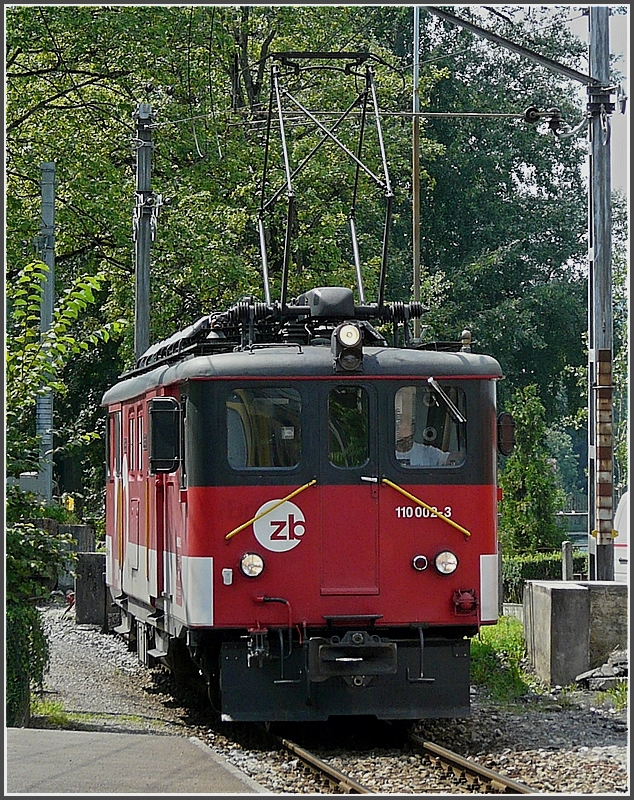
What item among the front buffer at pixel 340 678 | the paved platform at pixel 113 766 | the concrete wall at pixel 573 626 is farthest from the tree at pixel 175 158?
the paved platform at pixel 113 766

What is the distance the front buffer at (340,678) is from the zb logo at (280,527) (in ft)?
A: 2.23

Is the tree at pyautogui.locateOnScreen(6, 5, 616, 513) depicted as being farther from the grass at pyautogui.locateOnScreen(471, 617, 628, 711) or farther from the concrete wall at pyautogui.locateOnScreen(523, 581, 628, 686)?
the concrete wall at pyautogui.locateOnScreen(523, 581, 628, 686)

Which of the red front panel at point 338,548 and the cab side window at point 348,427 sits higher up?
the cab side window at point 348,427

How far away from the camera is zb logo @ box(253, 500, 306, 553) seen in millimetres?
10672

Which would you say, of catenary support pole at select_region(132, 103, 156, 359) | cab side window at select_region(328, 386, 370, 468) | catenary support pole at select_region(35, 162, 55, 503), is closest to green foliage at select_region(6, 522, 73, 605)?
cab side window at select_region(328, 386, 370, 468)

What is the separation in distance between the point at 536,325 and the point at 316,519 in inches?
1297

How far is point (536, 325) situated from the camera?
42844 mm

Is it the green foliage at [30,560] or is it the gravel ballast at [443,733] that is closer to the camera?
the gravel ballast at [443,733]

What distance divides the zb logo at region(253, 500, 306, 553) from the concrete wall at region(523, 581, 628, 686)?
12.3 feet

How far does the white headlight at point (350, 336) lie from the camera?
10680 mm

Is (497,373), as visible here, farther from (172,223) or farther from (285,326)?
(172,223)

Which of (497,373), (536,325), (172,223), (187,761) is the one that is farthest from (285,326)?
(536,325)

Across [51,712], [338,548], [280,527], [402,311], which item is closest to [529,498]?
[402,311]

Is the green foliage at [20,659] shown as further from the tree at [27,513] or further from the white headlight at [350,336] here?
the white headlight at [350,336]
